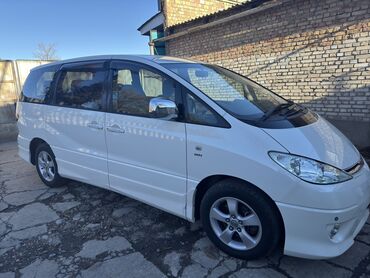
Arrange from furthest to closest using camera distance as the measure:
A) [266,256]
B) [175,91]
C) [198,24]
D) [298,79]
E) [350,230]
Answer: [198,24] → [298,79] → [175,91] → [266,256] → [350,230]

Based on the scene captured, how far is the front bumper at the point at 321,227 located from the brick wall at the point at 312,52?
420 cm

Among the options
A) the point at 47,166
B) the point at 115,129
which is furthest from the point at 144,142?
the point at 47,166

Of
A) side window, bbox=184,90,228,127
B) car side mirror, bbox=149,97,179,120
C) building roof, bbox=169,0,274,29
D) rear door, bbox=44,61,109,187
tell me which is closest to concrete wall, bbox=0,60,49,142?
rear door, bbox=44,61,109,187

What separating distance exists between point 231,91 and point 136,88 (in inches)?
38.5

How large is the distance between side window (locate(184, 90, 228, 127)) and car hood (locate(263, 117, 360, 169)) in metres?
0.41

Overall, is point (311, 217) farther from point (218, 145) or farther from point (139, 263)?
point (139, 263)

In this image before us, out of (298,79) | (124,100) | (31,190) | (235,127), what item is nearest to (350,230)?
(235,127)

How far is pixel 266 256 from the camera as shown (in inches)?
99.0

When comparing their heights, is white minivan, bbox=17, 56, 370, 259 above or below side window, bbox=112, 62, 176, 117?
below

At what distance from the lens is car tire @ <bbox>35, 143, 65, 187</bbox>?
4.18 meters

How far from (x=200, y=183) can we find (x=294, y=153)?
2.77 feet

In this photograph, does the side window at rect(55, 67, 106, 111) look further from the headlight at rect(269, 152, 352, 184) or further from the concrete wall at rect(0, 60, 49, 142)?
the concrete wall at rect(0, 60, 49, 142)

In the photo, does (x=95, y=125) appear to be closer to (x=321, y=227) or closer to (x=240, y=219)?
(x=240, y=219)

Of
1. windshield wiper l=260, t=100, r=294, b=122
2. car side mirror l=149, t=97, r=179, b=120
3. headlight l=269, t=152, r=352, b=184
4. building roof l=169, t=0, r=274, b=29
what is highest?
building roof l=169, t=0, r=274, b=29
